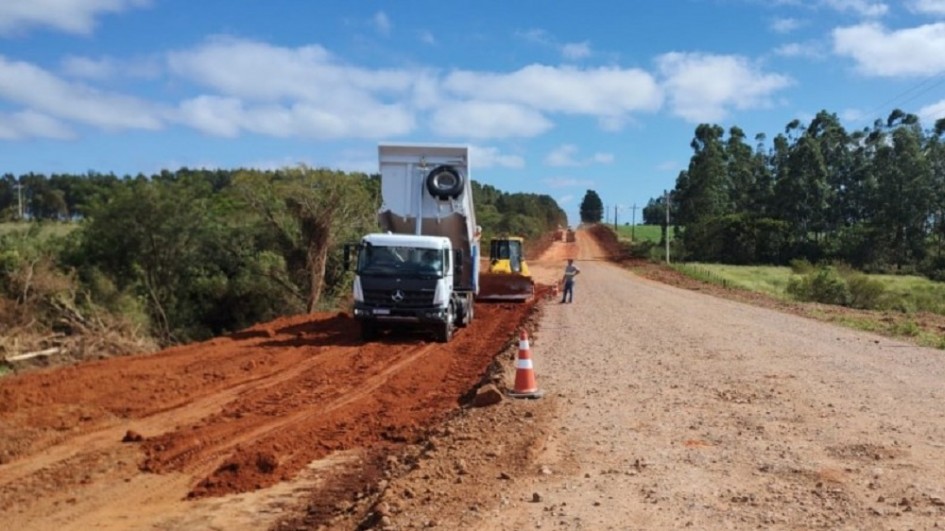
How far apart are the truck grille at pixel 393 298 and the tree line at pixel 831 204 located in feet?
185

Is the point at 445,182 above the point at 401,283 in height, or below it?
above

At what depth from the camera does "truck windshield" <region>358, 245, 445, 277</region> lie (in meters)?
17.2

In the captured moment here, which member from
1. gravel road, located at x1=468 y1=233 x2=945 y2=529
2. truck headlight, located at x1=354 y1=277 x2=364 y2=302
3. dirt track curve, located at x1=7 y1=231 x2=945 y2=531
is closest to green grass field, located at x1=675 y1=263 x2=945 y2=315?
gravel road, located at x1=468 y1=233 x2=945 y2=529

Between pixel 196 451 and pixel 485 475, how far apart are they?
3418 mm

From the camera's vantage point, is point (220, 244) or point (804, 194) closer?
point (220, 244)

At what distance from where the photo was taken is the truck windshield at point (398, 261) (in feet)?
56.5

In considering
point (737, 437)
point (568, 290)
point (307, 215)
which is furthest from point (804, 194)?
point (737, 437)

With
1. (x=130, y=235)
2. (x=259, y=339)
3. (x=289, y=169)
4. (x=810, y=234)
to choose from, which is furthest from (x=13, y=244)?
(x=810, y=234)

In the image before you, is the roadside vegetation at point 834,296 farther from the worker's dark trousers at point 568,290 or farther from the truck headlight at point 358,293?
the truck headlight at point 358,293

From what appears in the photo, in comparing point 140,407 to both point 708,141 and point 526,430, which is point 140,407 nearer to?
point 526,430

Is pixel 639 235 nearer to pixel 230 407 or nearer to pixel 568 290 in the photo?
pixel 568 290

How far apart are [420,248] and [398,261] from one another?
56cm

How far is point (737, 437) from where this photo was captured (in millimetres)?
7992

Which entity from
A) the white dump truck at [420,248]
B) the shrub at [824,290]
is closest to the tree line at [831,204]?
the shrub at [824,290]
